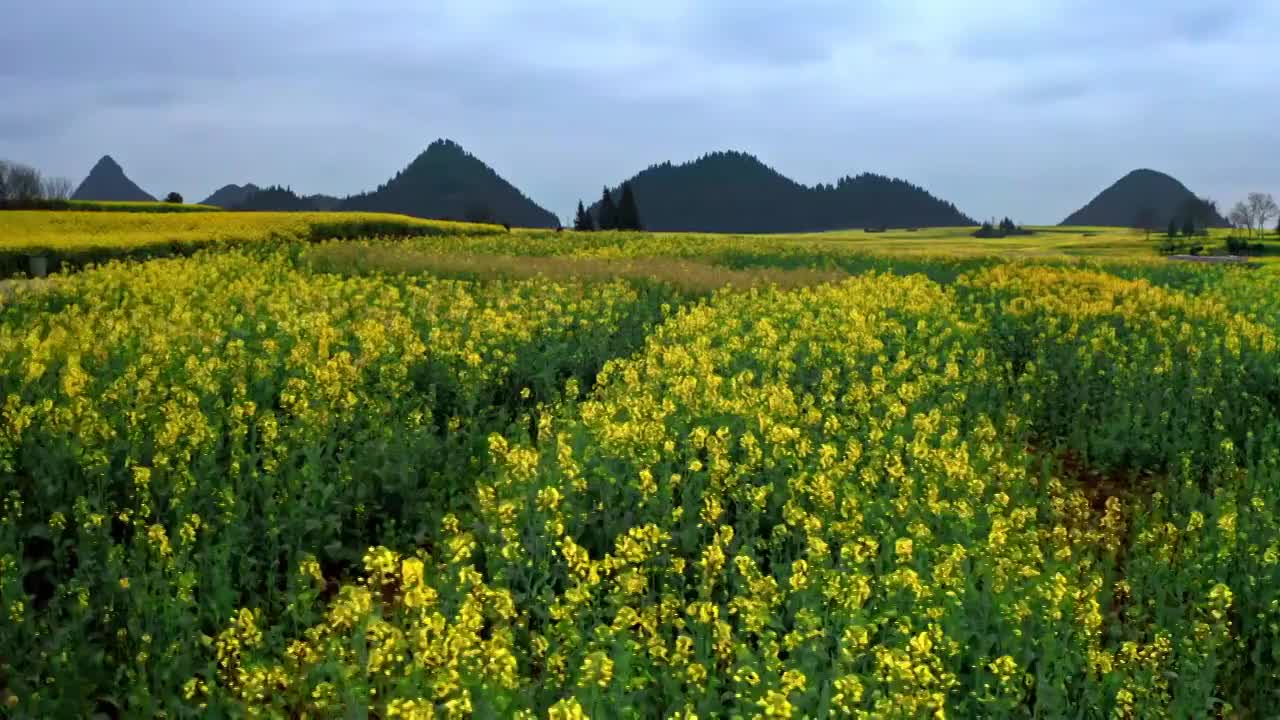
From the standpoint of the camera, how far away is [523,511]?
6668mm

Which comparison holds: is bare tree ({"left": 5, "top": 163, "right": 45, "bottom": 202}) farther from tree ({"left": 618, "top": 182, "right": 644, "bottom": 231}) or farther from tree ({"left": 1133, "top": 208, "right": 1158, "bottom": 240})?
tree ({"left": 1133, "top": 208, "right": 1158, "bottom": 240})

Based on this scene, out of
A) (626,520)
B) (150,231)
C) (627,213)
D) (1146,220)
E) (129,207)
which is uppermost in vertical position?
(1146,220)

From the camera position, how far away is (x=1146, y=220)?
129 meters

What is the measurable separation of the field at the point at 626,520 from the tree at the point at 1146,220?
429 feet

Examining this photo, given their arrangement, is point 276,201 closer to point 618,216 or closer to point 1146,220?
point 618,216

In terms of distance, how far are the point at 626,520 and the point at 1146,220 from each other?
142933 mm

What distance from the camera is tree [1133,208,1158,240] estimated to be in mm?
129625

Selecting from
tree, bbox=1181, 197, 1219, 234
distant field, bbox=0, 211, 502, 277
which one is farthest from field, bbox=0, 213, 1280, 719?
tree, bbox=1181, 197, 1219, 234

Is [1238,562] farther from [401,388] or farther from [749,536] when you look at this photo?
[401,388]

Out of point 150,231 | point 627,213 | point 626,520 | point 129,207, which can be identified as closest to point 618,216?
point 627,213

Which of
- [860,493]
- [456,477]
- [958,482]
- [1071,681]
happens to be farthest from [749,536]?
[456,477]

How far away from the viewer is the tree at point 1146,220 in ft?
425

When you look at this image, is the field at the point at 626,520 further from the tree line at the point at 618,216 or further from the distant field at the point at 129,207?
the tree line at the point at 618,216

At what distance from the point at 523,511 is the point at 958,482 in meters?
3.72
